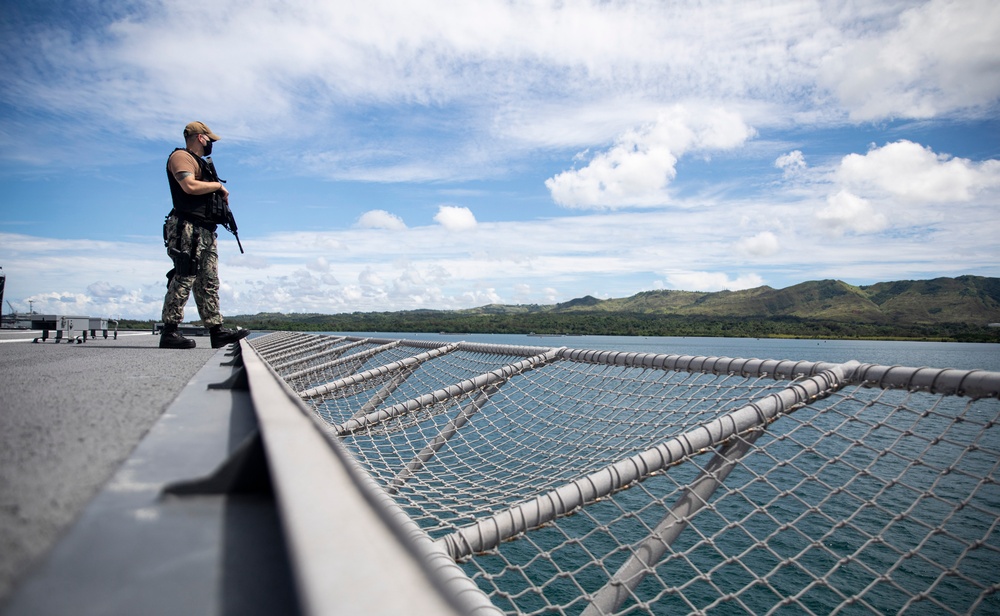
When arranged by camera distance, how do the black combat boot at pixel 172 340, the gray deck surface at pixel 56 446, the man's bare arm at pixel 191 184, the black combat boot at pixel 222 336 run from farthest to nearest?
the black combat boot at pixel 172 340 → the black combat boot at pixel 222 336 → the man's bare arm at pixel 191 184 → the gray deck surface at pixel 56 446

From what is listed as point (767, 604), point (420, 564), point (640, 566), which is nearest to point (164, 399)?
point (420, 564)

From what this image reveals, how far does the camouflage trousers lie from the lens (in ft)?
21.4

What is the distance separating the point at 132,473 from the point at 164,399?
1.48 meters

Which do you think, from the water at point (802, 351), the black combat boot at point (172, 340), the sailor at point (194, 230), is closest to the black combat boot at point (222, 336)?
the sailor at point (194, 230)

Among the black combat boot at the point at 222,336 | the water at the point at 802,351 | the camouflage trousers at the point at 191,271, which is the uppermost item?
the camouflage trousers at the point at 191,271

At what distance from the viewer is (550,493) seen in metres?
2.69

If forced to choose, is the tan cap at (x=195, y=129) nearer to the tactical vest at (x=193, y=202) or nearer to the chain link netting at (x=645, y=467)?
the tactical vest at (x=193, y=202)

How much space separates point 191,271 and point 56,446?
5.85 m

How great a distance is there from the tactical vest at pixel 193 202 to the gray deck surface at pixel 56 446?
3.70m

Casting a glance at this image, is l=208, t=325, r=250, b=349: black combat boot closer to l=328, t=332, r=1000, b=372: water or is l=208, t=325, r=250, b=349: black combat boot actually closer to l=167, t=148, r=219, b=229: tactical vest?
l=167, t=148, r=219, b=229: tactical vest

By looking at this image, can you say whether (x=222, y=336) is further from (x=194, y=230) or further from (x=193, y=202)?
(x=193, y=202)

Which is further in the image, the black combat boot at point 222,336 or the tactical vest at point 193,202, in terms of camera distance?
the black combat boot at point 222,336

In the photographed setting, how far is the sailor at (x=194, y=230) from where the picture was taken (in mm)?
6469

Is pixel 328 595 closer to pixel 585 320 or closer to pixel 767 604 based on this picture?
pixel 767 604
